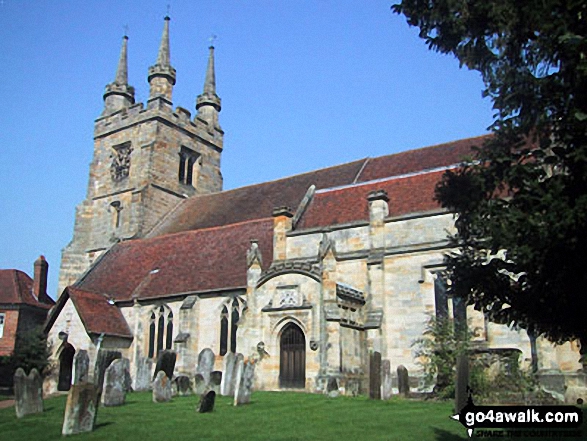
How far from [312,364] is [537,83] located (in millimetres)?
15005

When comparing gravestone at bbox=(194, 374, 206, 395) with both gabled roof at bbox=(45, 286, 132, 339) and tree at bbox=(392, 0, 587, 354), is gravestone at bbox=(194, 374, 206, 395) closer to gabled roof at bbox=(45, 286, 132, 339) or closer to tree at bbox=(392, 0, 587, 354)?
gabled roof at bbox=(45, 286, 132, 339)

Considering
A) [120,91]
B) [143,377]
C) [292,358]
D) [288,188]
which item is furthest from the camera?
[120,91]

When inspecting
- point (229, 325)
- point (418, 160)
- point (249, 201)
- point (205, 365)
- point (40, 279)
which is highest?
point (418, 160)

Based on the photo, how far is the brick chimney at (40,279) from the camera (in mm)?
36531

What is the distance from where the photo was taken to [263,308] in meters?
23.4

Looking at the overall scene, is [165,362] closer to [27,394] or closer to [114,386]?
[114,386]

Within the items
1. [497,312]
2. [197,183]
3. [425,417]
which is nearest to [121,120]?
[197,183]

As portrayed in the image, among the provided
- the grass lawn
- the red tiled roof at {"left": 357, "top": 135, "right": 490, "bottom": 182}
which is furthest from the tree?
the red tiled roof at {"left": 357, "top": 135, "right": 490, "bottom": 182}

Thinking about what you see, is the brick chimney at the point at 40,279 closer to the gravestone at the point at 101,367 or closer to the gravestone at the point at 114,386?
the gravestone at the point at 101,367

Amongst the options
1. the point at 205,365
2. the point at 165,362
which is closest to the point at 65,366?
the point at 205,365

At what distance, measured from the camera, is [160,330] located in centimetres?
2870

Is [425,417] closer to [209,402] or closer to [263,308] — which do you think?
[209,402]

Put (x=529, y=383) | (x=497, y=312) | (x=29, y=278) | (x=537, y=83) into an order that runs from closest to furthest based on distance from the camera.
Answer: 1. (x=537, y=83)
2. (x=497, y=312)
3. (x=529, y=383)
4. (x=29, y=278)

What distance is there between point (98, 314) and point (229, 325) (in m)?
6.58
